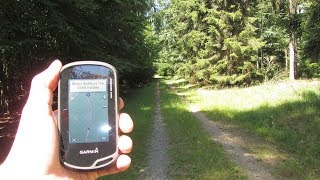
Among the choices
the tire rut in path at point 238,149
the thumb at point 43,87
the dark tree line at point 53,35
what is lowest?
the tire rut in path at point 238,149

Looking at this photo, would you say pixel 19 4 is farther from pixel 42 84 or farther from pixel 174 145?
pixel 42 84

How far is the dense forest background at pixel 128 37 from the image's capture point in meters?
11.6

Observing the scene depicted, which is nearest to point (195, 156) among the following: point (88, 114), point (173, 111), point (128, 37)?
point (88, 114)

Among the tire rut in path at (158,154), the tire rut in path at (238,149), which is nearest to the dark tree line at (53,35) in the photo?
the tire rut in path at (158,154)

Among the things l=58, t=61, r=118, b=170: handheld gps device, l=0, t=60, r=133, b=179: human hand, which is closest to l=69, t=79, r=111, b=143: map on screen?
l=58, t=61, r=118, b=170: handheld gps device

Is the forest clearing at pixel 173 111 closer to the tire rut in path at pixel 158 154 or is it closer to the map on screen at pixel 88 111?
the tire rut in path at pixel 158 154

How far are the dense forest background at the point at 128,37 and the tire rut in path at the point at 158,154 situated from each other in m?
2.77

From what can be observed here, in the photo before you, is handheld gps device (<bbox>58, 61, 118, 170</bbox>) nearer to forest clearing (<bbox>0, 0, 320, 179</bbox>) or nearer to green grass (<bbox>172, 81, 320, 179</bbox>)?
forest clearing (<bbox>0, 0, 320, 179</bbox>)

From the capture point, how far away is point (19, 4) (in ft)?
36.6

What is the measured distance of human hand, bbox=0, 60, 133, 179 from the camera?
2.29 meters

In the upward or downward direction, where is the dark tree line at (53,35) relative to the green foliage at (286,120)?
upward

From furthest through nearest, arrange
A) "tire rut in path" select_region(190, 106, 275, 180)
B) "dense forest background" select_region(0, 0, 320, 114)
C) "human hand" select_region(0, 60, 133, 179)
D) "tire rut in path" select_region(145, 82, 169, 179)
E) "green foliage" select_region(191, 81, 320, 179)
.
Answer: "dense forest background" select_region(0, 0, 320, 114)
"green foliage" select_region(191, 81, 320, 179)
"tire rut in path" select_region(145, 82, 169, 179)
"tire rut in path" select_region(190, 106, 275, 180)
"human hand" select_region(0, 60, 133, 179)

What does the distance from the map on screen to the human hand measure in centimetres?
14

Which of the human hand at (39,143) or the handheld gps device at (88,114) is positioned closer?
the human hand at (39,143)
